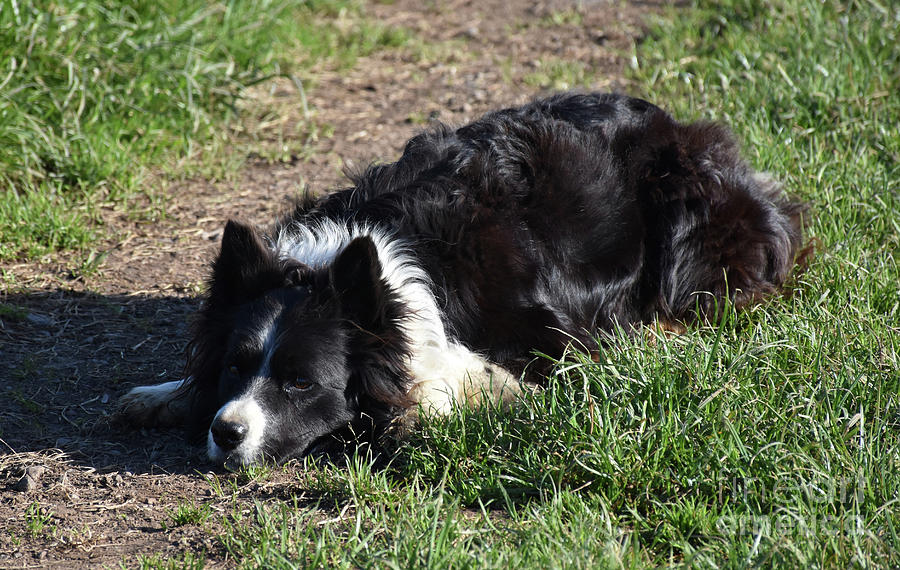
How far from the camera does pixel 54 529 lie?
3.34 metres

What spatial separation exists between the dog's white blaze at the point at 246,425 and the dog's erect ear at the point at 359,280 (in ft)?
1.67

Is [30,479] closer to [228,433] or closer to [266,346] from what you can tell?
[228,433]

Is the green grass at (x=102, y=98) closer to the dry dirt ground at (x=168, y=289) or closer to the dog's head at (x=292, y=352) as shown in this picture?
the dry dirt ground at (x=168, y=289)

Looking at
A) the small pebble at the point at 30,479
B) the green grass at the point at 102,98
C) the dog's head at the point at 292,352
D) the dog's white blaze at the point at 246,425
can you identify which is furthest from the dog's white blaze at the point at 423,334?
the green grass at the point at 102,98

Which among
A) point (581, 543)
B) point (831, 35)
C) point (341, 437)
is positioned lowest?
point (341, 437)

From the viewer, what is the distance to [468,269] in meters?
4.15

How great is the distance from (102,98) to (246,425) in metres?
3.80

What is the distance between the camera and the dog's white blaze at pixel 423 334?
13.0ft

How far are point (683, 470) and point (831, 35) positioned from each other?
5.23 m

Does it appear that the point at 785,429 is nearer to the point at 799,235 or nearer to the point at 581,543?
the point at 581,543

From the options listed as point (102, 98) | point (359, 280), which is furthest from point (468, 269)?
point (102, 98)

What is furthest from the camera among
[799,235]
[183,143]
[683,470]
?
[183,143]

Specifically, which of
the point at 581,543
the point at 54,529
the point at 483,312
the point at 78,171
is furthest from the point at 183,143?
the point at 581,543

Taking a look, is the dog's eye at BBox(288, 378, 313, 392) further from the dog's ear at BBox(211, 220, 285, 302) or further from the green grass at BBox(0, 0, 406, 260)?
the green grass at BBox(0, 0, 406, 260)
